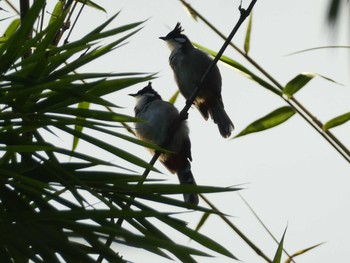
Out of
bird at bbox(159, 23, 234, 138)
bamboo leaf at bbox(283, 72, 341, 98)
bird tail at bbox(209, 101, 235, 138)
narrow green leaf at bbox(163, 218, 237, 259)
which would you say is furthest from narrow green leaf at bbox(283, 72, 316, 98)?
bird at bbox(159, 23, 234, 138)

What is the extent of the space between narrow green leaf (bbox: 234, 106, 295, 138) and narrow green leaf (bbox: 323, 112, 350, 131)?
0.25 meters

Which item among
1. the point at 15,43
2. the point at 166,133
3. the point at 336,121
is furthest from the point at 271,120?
the point at 166,133

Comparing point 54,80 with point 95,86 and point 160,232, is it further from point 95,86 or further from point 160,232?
point 160,232

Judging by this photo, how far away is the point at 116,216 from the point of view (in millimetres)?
2109

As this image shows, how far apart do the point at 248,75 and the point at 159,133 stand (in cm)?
230

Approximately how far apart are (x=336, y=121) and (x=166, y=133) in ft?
8.26

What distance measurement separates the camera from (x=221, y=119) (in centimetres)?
559

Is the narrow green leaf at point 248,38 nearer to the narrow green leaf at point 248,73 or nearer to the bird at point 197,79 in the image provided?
the narrow green leaf at point 248,73

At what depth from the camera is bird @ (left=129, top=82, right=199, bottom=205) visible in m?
5.29

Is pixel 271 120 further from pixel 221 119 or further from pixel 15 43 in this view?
pixel 221 119

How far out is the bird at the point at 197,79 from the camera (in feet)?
19.0

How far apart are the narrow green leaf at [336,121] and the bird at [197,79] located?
264 cm

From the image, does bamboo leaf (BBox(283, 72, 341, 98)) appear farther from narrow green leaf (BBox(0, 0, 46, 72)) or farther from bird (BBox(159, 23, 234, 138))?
bird (BBox(159, 23, 234, 138))

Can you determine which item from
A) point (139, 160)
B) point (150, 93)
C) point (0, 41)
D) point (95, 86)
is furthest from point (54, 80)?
point (150, 93)
